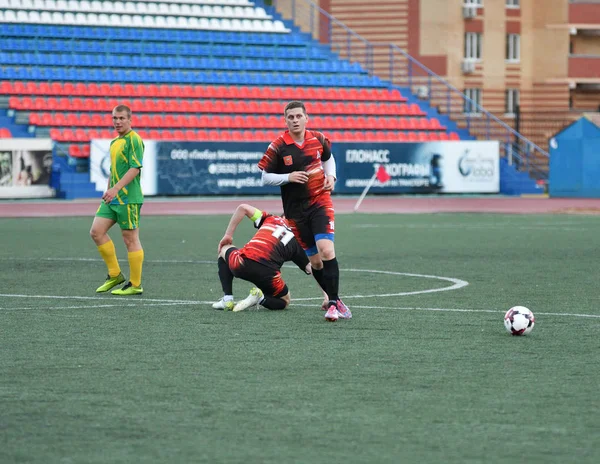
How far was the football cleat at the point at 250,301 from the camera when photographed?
10.3 metres

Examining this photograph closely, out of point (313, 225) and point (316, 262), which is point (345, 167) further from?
point (313, 225)

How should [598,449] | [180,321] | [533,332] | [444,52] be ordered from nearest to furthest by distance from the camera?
[598,449], [533,332], [180,321], [444,52]

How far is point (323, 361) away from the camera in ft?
24.8

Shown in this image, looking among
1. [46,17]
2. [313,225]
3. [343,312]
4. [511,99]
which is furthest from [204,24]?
[343,312]

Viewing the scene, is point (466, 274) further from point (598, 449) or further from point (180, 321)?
point (598, 449)

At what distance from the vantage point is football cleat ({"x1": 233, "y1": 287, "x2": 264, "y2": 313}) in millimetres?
10273

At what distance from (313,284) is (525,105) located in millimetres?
45946

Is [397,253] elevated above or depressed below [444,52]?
below

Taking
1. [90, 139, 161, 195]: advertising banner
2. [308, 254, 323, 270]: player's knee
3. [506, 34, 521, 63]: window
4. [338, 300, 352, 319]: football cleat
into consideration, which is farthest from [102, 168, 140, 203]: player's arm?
[506, 34, 521, 63]: window

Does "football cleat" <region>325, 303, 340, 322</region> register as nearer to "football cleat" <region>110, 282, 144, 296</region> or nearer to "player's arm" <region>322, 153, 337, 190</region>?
"player's arm" <region>322, 153, 337, 190</region>

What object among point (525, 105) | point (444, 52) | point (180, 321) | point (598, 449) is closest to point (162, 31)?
point (444, 52)

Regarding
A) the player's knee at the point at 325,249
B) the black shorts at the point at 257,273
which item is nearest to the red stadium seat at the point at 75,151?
the black shorts at the point at 257,273

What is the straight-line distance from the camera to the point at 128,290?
11602mm

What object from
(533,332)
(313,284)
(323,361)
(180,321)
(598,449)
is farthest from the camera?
(313,284)
